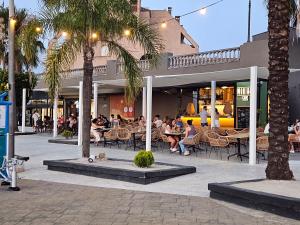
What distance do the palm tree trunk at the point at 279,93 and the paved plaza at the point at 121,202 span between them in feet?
4.87

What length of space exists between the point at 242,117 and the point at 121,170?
15310 millimetres

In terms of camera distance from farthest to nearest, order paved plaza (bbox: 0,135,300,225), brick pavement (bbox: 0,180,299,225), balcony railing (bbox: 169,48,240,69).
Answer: balcony railing (bbox: 169,48,240,69) < paved plaza (bbox: 0,135,300,225) < brick pavement (bbox: 0,180,299,225)

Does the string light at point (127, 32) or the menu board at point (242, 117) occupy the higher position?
the string light at point (127, 32)

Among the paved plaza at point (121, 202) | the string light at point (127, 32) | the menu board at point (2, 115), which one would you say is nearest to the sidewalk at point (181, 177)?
the paved plaza at point (121, 202)

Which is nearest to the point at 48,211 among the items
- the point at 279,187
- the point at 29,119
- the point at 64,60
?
the point at 279,187

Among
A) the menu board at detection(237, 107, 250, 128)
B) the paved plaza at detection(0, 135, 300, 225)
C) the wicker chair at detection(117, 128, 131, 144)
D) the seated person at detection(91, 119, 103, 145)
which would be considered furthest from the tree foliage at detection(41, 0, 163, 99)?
the menu board at detection(237, 107, 250, 128)

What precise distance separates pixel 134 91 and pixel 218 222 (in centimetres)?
753

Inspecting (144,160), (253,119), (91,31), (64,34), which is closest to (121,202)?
(144,160)

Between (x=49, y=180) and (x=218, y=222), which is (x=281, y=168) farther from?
(x=49, y=180)

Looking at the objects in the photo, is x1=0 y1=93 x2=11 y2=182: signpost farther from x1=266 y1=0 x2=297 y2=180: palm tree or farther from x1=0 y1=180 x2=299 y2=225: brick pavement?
x1=266 y1=0 x2=297 y2=180: palm tree

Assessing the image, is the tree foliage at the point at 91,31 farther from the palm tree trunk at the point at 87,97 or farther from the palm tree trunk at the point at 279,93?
the palm tree trunk at the point at 279,93

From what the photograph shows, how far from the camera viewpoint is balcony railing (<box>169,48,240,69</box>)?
62.2ft

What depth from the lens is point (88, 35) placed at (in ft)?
42.6

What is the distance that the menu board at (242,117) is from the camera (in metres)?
25.0
